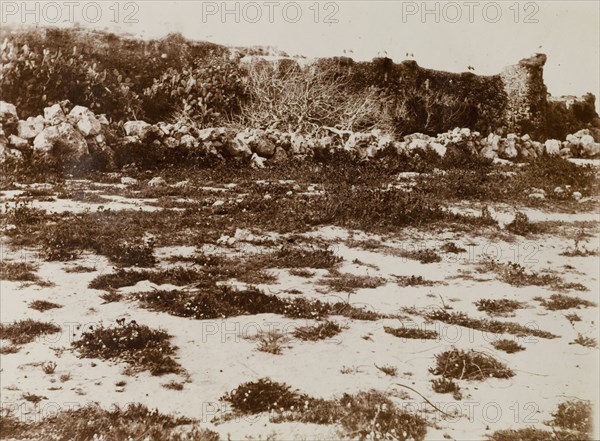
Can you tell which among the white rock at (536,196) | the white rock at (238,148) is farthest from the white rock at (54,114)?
the white rock at (536,196)

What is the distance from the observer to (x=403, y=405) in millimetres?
5191

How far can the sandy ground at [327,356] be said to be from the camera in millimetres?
5137

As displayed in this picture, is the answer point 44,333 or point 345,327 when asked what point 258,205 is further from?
point 44,333

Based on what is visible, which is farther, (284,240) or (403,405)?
(284,240)

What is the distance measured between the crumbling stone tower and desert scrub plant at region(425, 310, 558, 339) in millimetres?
4092

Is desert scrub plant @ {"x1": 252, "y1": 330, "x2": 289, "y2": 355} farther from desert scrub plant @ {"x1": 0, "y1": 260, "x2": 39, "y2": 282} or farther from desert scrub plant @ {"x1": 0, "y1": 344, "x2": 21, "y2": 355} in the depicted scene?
desert scrub plant @ {"x1": 0, "y1": 260, "x2": 39, "y2": 282}

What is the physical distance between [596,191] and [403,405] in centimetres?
453

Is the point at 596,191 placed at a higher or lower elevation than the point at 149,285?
higher

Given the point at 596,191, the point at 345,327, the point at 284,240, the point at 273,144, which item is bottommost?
the point at 345,327

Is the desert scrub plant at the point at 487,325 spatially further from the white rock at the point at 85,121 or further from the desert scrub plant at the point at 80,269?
the white rock at the point at 85,121

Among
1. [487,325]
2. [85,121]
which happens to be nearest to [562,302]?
[487,325]

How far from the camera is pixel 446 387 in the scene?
534 cm

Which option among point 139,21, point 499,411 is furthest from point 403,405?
point 139,21

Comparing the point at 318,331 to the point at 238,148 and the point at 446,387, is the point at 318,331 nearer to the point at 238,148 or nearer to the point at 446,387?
the point at 446,387
